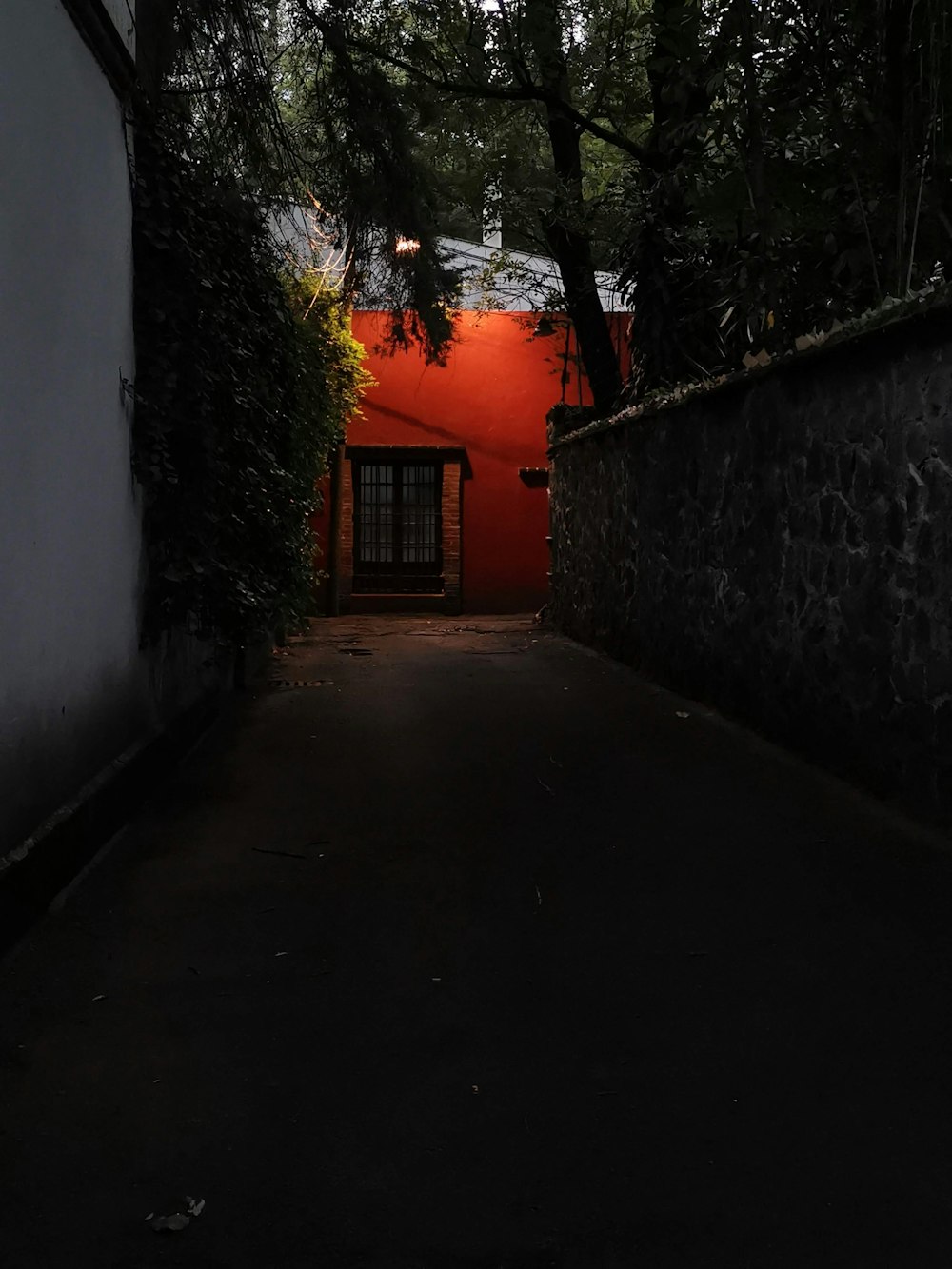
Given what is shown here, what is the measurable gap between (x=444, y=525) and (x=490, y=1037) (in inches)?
636

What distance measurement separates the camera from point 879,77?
7.12 m

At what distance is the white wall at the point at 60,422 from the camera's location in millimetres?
3902

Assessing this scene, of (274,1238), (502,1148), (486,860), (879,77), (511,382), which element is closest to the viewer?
(274,1238)

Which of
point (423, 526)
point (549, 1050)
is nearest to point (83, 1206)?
point (549, 1050)

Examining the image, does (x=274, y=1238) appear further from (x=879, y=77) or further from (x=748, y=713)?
(x=879, y=77)

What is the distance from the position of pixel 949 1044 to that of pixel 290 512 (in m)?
6.47

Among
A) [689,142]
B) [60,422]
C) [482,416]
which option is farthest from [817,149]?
[482,416]

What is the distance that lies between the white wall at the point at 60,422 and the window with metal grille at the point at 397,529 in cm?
1349

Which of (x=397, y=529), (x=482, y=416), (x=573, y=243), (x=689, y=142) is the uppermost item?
(x=689, y=142)

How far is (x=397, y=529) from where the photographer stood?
19.5 metres

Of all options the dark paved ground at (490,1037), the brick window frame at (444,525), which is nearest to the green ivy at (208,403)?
the dark paved ground at (490,1037)

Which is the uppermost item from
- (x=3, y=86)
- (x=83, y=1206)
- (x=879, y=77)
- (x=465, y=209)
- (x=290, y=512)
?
(x=465, y=209)

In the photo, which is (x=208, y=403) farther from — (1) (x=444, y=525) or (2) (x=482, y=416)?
Result: (2) (x=482, y=416)

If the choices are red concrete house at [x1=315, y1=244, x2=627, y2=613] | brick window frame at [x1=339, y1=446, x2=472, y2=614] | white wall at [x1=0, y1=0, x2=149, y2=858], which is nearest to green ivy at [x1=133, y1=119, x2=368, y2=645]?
white wall at [x1=0, y1=0, x2=149, y2=858]
